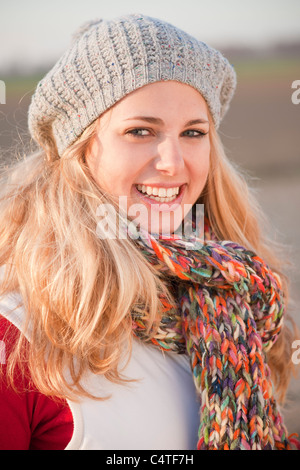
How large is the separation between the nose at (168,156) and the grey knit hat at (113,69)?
0.59ft

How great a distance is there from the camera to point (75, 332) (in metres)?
1.45

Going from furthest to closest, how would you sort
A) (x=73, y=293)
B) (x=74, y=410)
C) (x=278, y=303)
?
(x=278, y=303) < (x=73, y=293) < (x=74, y=410)

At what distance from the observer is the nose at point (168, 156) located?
158 centimetres

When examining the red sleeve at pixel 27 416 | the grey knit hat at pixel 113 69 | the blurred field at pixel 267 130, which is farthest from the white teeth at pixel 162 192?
the blurred field at pixel 267 130

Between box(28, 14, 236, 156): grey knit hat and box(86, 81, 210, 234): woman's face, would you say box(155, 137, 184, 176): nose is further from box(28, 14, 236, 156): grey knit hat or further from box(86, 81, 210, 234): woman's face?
box(28, 14, 236, 156): grey knit hat

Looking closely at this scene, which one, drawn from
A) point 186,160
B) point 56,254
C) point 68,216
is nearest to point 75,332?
point 56,254

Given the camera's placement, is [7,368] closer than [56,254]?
Yes

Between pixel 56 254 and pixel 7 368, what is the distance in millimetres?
334

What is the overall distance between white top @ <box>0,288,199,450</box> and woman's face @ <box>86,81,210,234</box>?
41 cm

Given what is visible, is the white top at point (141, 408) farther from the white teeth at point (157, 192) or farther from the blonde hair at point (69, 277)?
the white teeth at point (157, 192)

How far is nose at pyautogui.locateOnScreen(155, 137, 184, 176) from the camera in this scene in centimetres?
158
